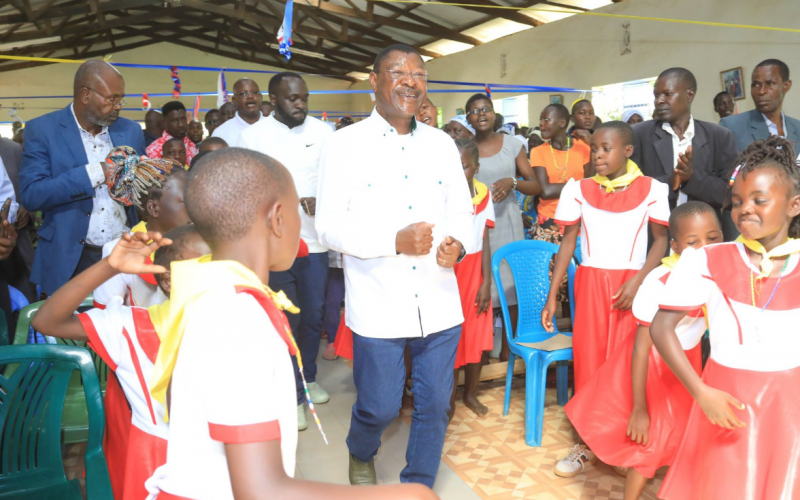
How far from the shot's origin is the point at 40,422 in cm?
185

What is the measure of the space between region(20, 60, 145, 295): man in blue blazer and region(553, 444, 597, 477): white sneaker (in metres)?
2.27

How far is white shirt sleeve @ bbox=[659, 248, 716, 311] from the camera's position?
1.78m

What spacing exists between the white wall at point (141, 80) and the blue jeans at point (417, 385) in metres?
17.6

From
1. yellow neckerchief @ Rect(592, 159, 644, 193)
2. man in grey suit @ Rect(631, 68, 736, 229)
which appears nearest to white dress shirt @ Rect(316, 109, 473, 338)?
yellow neckerchief @ Rect(592, 159, 644, 193)

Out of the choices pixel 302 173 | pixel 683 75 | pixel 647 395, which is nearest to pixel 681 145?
pixel 683 75

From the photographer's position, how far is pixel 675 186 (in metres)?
3.03

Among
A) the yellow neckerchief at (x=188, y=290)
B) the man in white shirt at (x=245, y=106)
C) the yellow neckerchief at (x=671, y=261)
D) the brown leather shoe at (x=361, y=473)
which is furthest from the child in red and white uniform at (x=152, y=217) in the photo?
the man in white shirt at (x=245, y=106)

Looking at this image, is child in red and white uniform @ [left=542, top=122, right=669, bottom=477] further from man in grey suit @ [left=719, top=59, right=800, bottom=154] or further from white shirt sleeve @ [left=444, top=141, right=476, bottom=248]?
man in grey suit @ [left=719, top=59, right=800, bottom=154]

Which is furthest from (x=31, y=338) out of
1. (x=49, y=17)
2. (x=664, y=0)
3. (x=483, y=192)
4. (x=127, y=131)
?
(x=49, y=17)

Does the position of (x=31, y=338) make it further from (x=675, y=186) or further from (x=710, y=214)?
A: (x=675, y=186)

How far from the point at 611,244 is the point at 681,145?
75 centimetres

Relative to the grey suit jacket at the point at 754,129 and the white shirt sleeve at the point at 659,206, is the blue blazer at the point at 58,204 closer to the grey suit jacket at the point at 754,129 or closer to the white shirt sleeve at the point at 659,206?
the white shirt sleeve at the point at 659,206

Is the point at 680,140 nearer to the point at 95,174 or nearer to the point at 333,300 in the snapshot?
the point at 333,300

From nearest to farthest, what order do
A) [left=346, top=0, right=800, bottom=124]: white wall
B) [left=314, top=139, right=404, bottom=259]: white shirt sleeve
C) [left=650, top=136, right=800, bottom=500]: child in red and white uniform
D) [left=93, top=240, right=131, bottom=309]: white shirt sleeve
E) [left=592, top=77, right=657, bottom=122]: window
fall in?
[left=650, top=136, right=800, bottom=500]: child in red and white uniform, [left=93, top=240, right=131, bottom=309]: white shirt sleeve, [left=314, top=139, right=404, bottom=259]: white shirt sleeve, [left=346, top=0, right=800, bottom=124]: white wall, [left=592, top=77, right=657, bottom=122]: window
